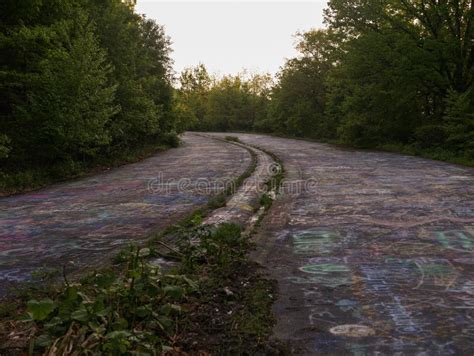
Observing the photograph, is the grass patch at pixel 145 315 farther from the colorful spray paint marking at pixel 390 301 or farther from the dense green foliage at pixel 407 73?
the dense green foliage at pixel 407 73

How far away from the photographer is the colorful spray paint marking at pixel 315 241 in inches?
216

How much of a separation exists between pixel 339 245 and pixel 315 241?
38cm

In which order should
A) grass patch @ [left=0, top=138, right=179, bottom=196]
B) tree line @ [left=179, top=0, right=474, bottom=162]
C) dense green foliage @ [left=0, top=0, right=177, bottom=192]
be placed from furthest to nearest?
tree line @ [left=179, top=0, right=474, bottom=162], dense green foliage @ [left=0, top=0, right=177, bottom=192], grass patch @ [left=0, top=138, right=179, bottom=196]

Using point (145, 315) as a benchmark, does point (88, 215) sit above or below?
below

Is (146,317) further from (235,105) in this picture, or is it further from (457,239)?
(235,105)

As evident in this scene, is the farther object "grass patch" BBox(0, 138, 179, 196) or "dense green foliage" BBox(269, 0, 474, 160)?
"dense green foliage" BBox(269, 0, 474, 160)

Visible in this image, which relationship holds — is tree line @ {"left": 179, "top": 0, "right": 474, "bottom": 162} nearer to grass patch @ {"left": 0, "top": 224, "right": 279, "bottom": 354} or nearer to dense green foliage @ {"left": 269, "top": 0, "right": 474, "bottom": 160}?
dense green foliage @ {"left": 269, "top": 0, "right": 474, "bottom": 160}

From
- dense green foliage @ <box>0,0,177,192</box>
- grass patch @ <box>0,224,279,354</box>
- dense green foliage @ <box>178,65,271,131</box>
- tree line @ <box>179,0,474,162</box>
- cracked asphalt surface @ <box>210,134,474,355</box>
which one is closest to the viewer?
grass patch @ <box>0,224,279,354</box>

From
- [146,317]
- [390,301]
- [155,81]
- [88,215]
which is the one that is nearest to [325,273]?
[390,301]

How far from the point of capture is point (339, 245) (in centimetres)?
567

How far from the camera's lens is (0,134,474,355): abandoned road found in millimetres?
3266

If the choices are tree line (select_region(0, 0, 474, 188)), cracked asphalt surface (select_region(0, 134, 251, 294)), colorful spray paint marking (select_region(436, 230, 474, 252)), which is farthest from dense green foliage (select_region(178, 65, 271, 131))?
colorful spray paint marking (select_region(436, 230, 474, 252))

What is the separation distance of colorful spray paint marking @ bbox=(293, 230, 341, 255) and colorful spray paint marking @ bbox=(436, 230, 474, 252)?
4.52 feet

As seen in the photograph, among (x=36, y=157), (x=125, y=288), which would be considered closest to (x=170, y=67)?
(x=36, y=157)
